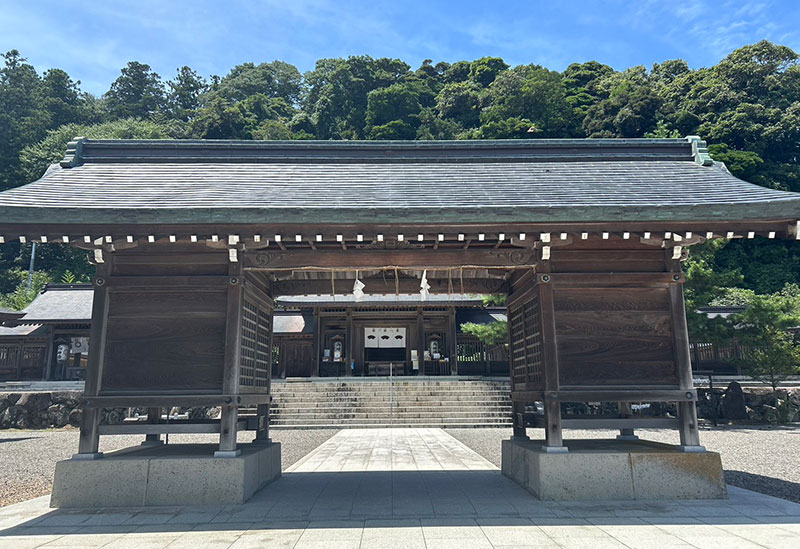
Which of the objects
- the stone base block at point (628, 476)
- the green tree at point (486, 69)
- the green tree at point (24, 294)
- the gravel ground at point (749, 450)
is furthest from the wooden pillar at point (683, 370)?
the green tree at point (486, 69)

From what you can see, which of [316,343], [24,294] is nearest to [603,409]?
[316,343]

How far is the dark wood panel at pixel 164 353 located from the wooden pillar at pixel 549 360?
4.56 m

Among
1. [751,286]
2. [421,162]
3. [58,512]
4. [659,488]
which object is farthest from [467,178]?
[751,286]

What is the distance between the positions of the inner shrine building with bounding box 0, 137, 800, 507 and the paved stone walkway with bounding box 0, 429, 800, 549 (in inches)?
16.7

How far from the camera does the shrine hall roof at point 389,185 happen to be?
20.1ft

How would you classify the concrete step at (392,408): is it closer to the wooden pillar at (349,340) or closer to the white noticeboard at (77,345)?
the wooden pillar at (349,340)

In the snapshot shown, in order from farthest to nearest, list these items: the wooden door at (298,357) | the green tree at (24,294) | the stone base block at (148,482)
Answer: the green tree at (24,294) < the wooden door at (298,357) < the stone base block at (148,482)

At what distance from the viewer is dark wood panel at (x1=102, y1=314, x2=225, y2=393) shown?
6.73 meters

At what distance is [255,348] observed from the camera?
795 centimetres

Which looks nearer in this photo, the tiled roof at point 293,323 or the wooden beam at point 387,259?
the wooden beam at point 387,259

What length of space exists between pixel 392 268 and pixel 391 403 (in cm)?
1369

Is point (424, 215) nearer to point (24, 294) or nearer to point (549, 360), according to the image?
point (549, 360)

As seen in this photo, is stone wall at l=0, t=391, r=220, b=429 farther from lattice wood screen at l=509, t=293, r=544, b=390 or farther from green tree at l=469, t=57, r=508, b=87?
green tree at l=469, t=57, r=508, b=87

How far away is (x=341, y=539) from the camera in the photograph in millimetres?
4969
